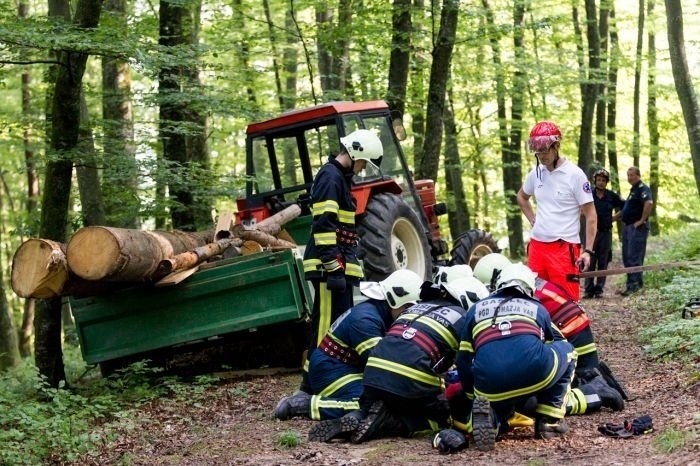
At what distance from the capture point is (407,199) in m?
Answer: 10.1

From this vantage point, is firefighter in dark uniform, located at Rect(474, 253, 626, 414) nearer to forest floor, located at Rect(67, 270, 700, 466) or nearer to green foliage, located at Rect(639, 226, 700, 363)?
forest floor, located at Rect(67, 270, 700, 466)

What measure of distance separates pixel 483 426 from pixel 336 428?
101 centimetres

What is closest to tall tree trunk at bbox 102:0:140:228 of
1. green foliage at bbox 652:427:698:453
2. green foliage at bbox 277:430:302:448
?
green foliage at bbox 277:430:302:448

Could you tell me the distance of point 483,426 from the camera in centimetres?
504

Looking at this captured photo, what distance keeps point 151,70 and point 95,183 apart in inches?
123

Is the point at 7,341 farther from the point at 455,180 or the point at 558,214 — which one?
the point at 455,180

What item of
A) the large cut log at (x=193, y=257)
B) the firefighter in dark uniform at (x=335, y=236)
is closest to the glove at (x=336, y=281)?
the firefighter in dark uniform at (x=335, y=236)

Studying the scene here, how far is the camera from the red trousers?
23.0ft

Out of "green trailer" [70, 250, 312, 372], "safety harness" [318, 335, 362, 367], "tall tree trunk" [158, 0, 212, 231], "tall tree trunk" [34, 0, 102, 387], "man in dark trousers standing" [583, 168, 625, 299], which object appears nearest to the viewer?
"safety harness" [318, 335, 362, 367]

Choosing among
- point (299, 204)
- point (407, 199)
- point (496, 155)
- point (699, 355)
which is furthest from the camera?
point (496, 155)

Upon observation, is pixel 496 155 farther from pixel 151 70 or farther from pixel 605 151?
pixel 151 70

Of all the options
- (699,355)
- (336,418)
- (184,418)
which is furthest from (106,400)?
(699,355)

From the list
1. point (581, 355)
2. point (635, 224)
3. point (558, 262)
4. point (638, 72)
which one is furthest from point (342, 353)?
point (638, 72)

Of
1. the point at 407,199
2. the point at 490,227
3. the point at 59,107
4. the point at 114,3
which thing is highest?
the point at 114,3
